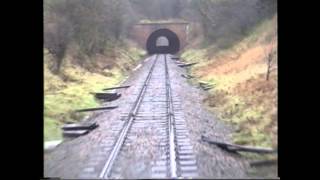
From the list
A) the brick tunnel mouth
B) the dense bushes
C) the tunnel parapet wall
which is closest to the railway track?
the brick tunnel mouth

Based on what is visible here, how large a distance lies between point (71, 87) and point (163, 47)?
2.78m

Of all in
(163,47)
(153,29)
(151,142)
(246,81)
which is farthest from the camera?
(163,47)

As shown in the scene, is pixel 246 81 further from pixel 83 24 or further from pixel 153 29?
pixel 83 24

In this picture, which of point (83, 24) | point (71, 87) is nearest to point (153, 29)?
point (83, 24)

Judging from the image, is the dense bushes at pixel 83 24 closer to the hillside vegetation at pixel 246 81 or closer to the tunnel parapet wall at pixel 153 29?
the tunnel parapet wall at pixel 153 29

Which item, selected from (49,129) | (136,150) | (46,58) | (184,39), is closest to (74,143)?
(49,129)

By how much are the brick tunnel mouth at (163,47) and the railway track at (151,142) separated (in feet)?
2.35

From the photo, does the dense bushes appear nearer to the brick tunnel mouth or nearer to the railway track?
the brick tunnel mouth

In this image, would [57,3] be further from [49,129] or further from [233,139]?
[233,139]

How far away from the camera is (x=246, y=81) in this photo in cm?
793

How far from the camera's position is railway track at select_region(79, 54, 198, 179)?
6719 millimetres

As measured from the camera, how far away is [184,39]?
9.48 meters

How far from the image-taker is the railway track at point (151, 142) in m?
6.72

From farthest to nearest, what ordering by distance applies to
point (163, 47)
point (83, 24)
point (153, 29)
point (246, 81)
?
point (163, 47), point (153, 29), point (83, 24), point (246, 81)
